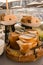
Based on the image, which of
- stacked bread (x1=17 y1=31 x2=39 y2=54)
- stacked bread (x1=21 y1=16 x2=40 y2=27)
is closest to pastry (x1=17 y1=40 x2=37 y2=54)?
stacked bread (x1=17 y1=31 x2=39 y2=54)

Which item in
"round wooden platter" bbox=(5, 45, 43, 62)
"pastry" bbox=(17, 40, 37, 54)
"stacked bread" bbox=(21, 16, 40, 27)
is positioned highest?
"stacked bread" bbox=(21, 16, 40, 27)

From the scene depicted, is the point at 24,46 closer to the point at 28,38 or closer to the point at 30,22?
the point at 28,38

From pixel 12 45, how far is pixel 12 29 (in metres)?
0.15

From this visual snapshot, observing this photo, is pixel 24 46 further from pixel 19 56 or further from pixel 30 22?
pixel 30 22

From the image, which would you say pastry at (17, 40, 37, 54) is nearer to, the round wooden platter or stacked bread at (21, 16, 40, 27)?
the round wooden platter

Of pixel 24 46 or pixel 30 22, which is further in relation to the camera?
pixel 30 22

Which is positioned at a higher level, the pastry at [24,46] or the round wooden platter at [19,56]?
the pastry at [24,46]

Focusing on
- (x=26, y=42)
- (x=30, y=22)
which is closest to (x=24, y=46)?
(x=26, y=42)

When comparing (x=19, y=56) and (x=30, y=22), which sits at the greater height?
(x=30, y=22)

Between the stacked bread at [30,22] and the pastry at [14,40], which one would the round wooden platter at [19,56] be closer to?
the pastry at [14,40]

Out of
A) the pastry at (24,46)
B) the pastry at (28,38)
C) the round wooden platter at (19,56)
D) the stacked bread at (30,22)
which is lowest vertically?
the round wooden platter at (19,56)

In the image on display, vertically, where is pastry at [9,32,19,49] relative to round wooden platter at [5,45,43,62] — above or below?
above

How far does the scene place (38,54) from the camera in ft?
2.03

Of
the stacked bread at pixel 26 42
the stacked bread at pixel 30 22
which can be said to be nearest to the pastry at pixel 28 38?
the stacked bread at pixel 26 42
